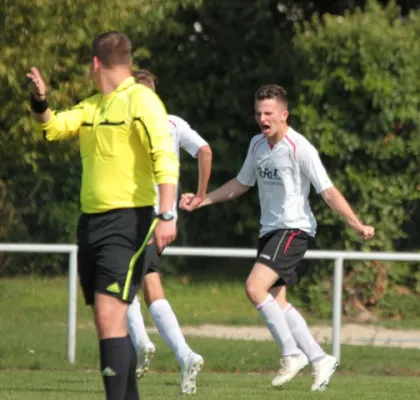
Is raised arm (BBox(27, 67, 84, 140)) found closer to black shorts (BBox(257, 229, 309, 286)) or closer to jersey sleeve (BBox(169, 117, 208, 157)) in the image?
jersey sleeve (BBox(169, 117, 208, 157))

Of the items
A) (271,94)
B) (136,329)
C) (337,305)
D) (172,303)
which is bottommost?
(172,303)

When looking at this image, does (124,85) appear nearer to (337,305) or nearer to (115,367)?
(115,367)

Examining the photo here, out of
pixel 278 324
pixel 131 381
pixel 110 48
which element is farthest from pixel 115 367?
pixel 278 324

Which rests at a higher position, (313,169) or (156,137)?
(156,137)

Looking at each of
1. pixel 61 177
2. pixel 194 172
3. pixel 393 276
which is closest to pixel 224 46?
pixel 194 172

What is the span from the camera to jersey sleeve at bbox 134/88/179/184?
6.71 m

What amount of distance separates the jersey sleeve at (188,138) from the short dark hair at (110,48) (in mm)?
2497

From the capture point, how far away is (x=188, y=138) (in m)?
9.42

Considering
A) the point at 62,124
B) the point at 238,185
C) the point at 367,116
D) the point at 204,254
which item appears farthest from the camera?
the point at 367,116

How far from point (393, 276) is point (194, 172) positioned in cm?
346

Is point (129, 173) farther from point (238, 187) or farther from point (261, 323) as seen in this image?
point (261, 323)

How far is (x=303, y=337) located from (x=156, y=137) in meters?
3.15

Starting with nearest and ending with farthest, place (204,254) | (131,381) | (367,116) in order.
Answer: (131,381) → (204,254) → (367,116)

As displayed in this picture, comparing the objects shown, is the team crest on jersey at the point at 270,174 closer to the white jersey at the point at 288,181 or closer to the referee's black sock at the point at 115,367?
the white jersey at the point at 288,181
